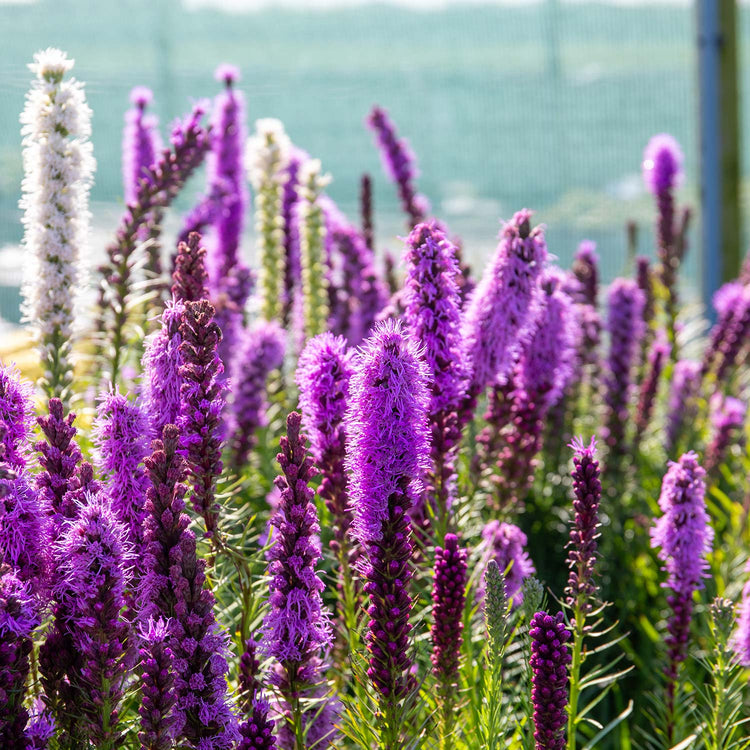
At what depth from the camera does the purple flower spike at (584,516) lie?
171 cm

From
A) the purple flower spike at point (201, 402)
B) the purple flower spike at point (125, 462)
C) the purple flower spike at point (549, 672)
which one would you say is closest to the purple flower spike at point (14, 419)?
the purple flower spike at point (125, 462)

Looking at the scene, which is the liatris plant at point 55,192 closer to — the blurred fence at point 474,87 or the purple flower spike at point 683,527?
the purple flower spike at point 683,527

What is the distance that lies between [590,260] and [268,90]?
6.26 metres

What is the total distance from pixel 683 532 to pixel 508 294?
0.66m

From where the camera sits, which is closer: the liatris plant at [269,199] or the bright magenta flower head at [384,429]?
the bright magenta flower head at [384,429]

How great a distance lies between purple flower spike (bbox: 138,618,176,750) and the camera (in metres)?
1.39

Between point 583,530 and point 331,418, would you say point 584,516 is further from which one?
point 331,418

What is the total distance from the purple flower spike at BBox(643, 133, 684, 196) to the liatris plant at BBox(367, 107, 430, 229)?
3.66 feet

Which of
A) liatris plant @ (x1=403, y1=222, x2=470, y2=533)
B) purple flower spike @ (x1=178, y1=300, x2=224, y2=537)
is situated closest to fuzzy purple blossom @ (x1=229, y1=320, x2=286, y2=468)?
liatris plant @ (x1=403, y1=222, x2=470, y2=533)

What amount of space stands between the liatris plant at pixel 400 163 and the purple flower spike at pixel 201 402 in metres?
2.63

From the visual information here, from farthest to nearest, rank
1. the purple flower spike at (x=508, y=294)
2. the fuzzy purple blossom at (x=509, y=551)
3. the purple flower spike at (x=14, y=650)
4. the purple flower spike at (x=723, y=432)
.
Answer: the purple flower spike at (x=723, y=432), the fuzzy purple blossom at (x=509, y=551), the purple flower spike at (x=508, y=294), the purple flower spike at (x=14, y=650)

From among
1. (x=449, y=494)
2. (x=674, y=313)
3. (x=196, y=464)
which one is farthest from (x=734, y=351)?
(x=196, y=464)

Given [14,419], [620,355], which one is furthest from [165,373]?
[620,355]

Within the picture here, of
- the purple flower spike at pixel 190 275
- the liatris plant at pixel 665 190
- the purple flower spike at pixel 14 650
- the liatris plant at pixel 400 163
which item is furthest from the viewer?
the liatris plant at pixel 665 190
